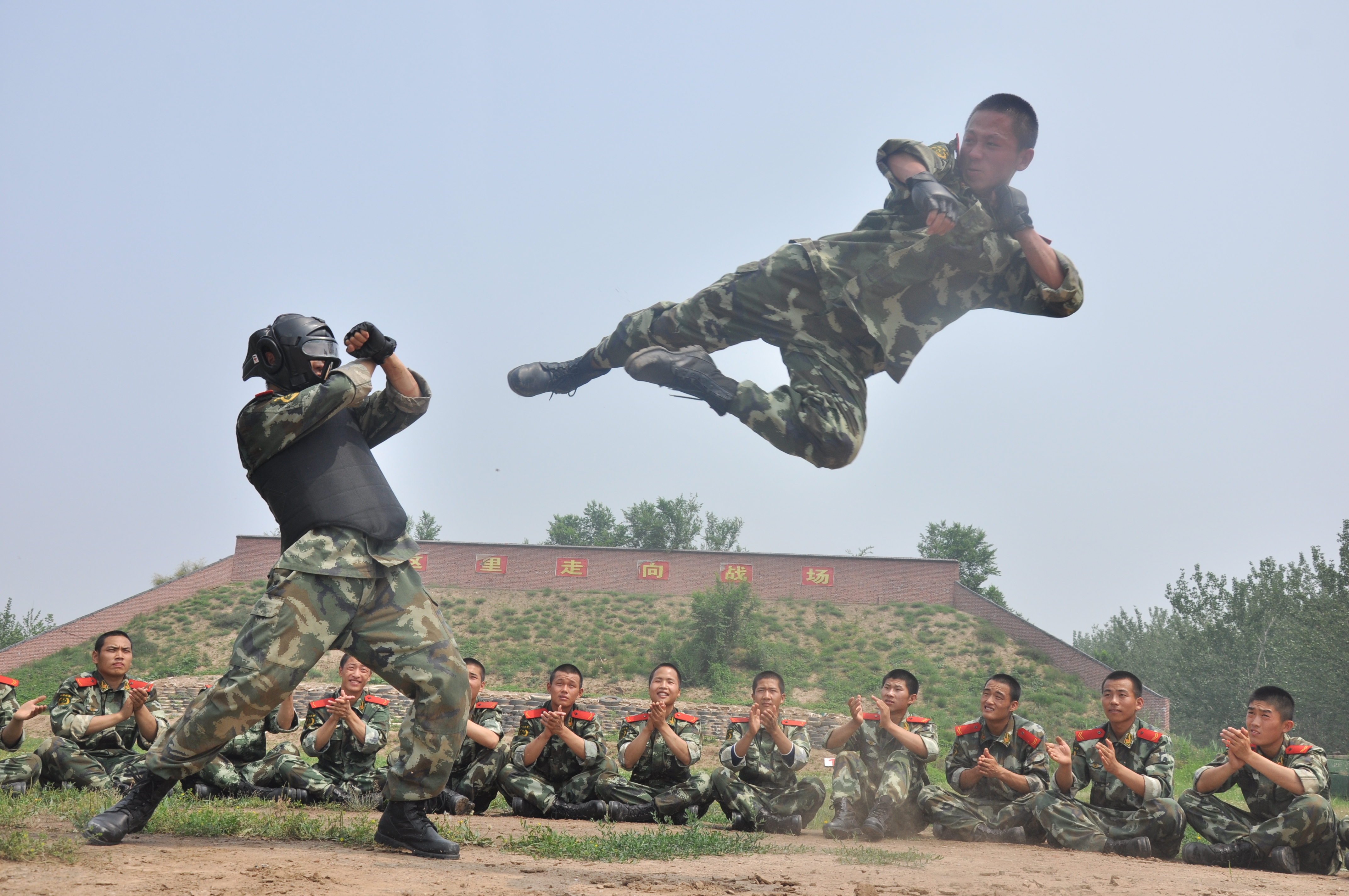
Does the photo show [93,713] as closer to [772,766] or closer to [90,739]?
[90,739]

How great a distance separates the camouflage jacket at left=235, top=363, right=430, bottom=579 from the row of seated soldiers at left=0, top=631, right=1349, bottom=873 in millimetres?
2794

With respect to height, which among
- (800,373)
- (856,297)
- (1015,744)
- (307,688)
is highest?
(856,297)

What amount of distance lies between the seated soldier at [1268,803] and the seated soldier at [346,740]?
592 centimetres

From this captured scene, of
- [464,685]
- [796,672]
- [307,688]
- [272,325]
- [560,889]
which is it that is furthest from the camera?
[796,672]

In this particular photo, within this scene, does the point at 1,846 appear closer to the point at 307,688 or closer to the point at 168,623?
the point at 307,688

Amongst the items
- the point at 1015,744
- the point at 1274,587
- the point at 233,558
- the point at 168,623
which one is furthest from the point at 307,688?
the point at 1274,587

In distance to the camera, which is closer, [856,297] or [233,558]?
[856,297]

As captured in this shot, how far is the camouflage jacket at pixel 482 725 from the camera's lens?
7.96m

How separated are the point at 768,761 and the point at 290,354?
4868mm

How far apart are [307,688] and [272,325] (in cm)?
2049

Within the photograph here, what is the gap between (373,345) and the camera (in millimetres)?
4770

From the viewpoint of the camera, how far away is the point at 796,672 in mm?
27094

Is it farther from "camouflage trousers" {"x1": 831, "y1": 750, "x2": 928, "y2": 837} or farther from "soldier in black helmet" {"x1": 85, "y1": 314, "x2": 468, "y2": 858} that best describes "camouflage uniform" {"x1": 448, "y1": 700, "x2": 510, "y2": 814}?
"soldier in black helmet" {"x1": 85, "y1": 314, "x2": 468, "y2": 858}

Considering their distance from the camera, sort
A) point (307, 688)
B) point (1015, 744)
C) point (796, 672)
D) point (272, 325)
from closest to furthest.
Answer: point (272, 325) → point (1015, 744) → point (307, 688) → point (796, 672)
